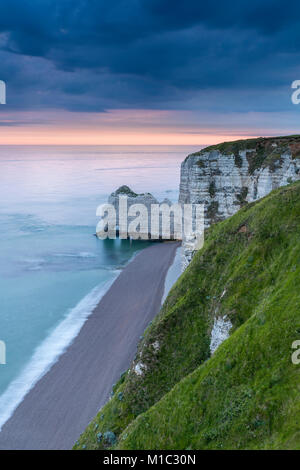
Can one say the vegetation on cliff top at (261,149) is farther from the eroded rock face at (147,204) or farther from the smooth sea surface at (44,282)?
the eroded rock face at (147,204)

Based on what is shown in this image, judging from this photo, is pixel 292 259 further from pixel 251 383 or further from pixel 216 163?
pixel 216 163

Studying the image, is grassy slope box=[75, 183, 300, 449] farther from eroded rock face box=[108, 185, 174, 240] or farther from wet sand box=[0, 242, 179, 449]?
eroded rock face box=[108, 185, 174, 240]

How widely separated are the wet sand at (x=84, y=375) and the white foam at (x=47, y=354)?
0.75m

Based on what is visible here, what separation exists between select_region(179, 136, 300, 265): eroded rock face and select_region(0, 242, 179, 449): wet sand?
10508 millimetres

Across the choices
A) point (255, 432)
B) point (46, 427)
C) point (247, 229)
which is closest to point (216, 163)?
point (247, 229)

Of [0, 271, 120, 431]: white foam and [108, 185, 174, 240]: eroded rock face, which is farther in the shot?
[108, 185, 174, 240]: eroded rock face

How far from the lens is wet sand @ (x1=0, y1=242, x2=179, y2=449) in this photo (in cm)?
2812

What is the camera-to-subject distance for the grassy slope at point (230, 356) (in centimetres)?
1345

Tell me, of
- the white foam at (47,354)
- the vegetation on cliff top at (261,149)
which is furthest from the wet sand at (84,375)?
the vegetation on cliff top at (261,149)

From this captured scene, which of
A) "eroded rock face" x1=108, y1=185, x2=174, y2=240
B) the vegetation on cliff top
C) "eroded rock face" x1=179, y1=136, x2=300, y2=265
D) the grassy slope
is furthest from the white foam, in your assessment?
"eroded rock face" x1=108, y1=185, x2=174, y2=240

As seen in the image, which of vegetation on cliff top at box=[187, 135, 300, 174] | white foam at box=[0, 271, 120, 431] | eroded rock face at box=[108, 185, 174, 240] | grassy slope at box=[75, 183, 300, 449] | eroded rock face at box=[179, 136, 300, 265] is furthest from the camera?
eroded rock face at box=[108, 185, 174, 240]

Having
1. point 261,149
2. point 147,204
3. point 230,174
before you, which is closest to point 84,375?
point 230,174

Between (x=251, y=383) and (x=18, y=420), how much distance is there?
74.4 feet

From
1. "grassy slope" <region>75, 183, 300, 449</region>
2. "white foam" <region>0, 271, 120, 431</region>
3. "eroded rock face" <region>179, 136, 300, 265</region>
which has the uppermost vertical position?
"eroded rock face" <region>179, 136, 300, 265</region>
